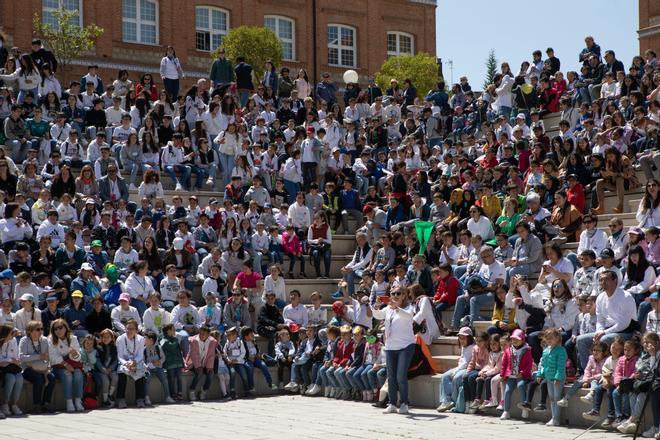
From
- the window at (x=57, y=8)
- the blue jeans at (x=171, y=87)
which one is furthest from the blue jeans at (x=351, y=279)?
the window at (x=57, y=8)

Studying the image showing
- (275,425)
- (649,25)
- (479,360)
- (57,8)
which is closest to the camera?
(275,425)

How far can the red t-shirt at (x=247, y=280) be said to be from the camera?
75.9ft

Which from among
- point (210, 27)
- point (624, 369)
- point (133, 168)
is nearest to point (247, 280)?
point (133, 168)

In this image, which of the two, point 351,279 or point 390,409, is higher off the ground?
point 351,279

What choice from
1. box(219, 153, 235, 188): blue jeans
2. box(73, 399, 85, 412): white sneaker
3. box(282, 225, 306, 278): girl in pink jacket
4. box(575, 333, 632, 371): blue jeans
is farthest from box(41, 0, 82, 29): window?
box(575, 333, 632, 371): blue jeans

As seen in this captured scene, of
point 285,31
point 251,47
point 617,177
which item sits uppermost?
point 285,31

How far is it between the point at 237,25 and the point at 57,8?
29.4ft

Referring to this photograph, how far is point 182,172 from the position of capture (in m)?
27.5

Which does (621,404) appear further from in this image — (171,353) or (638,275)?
(171,353)

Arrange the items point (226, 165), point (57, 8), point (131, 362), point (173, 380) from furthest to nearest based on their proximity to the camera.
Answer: point (57, 8)
point (226, 165)
point (173, 380)
point (131, 362)

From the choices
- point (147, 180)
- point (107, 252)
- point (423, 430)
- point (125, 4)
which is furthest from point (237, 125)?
point (125, 4)

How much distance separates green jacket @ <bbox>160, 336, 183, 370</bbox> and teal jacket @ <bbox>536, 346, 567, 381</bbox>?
7068mm

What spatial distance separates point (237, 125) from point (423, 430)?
1339 centimetres

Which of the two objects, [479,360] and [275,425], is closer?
[275,425]
